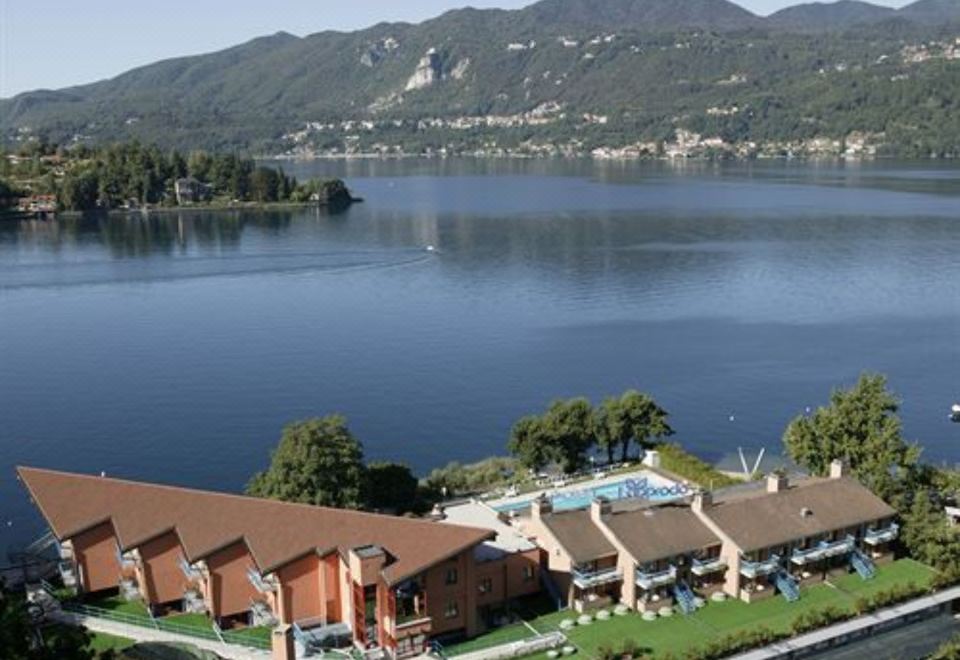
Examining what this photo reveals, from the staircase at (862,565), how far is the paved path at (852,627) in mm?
2093

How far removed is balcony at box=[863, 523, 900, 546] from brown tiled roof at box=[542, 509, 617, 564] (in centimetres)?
1016

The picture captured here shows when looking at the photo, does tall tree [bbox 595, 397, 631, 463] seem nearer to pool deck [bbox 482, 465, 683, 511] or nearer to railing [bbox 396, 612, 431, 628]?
pool deck [bbox 482, 465, 683, 511]

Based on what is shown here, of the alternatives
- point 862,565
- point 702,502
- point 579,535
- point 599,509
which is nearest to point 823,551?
point 862,565

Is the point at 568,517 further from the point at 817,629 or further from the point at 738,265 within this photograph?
the point at 738,265

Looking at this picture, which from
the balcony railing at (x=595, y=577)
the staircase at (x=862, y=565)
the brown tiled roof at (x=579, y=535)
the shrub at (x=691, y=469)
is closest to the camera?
the balcony railing at (x=595, y=577)

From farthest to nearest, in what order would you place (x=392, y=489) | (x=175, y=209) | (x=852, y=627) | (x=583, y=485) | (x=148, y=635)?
(x=175, y=209) → (x=583, y=485) → (x=392, y=489) → (x=852, y=627) → (x=148, y=635)

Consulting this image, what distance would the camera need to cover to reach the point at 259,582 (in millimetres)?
32844

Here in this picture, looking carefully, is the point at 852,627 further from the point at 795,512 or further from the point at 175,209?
the point at 175,209

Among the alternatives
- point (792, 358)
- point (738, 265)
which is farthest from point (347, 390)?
point (738, 265)

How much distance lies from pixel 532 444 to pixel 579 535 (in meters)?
14.1

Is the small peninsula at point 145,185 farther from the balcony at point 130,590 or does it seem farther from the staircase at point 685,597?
the staircase at point 685,597

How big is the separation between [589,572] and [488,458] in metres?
20.8

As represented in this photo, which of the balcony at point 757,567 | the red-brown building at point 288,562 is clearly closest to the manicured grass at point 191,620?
the red-brown building at point 288,562

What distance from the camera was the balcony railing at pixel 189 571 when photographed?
3350 centimetres
